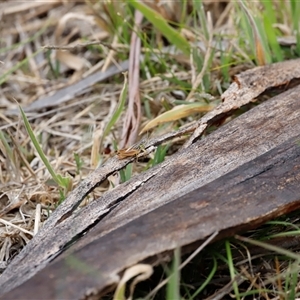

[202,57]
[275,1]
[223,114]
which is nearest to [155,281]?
[223,114]

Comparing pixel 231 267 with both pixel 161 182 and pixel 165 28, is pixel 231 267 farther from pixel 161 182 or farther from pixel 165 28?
pixel 165 28

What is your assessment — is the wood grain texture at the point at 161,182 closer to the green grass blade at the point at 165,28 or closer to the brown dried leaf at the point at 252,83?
the brown dried leaf at the point at 252,83

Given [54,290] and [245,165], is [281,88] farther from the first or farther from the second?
[54,290]

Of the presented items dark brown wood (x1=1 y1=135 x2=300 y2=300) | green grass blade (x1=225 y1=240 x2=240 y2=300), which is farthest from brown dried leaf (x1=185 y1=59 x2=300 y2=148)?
green grass blade (x1=225 y1=240 x2=240 y2=300)

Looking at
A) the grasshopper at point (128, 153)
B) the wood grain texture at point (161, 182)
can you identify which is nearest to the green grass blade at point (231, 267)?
the wood grain texture at point (161, 182)

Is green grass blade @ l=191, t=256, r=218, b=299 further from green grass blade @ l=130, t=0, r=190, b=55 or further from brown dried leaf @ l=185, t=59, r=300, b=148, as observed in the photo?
green grass blade @ l=130, t=0, r=190, b=55

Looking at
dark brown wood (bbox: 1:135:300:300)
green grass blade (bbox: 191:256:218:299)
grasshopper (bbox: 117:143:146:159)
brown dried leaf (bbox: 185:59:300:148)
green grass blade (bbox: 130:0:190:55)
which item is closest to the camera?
dark brown wood (bbox: 1:135:300:300)
